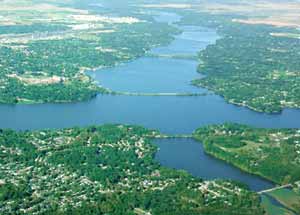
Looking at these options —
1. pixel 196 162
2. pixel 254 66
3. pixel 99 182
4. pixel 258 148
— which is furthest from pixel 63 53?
pixel 99 182

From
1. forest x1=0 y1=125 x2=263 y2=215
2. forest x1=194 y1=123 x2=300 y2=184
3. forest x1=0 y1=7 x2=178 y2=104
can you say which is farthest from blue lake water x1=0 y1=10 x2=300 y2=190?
forest x1=0 y1=7 x2=178 y2=104

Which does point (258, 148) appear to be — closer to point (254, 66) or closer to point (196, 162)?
point (196, 162)

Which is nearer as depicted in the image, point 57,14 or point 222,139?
point 222,139

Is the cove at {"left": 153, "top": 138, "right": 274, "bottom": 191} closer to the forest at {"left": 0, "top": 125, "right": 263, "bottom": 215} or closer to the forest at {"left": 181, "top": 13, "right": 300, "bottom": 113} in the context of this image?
the forest at {"left": 0, "top": 125, "right": 263, "bottom": 215}

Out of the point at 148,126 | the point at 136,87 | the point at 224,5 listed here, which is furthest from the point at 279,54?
the point at 224,5

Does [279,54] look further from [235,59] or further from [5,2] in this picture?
[5,2]

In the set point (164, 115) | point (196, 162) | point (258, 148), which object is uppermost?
point (164, 115)

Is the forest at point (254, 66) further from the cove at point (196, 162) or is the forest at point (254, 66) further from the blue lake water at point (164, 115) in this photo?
the cove at point (196, 162)

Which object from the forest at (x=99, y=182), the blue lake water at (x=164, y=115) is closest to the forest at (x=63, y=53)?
the blue lake water at (x=164, y=115)
